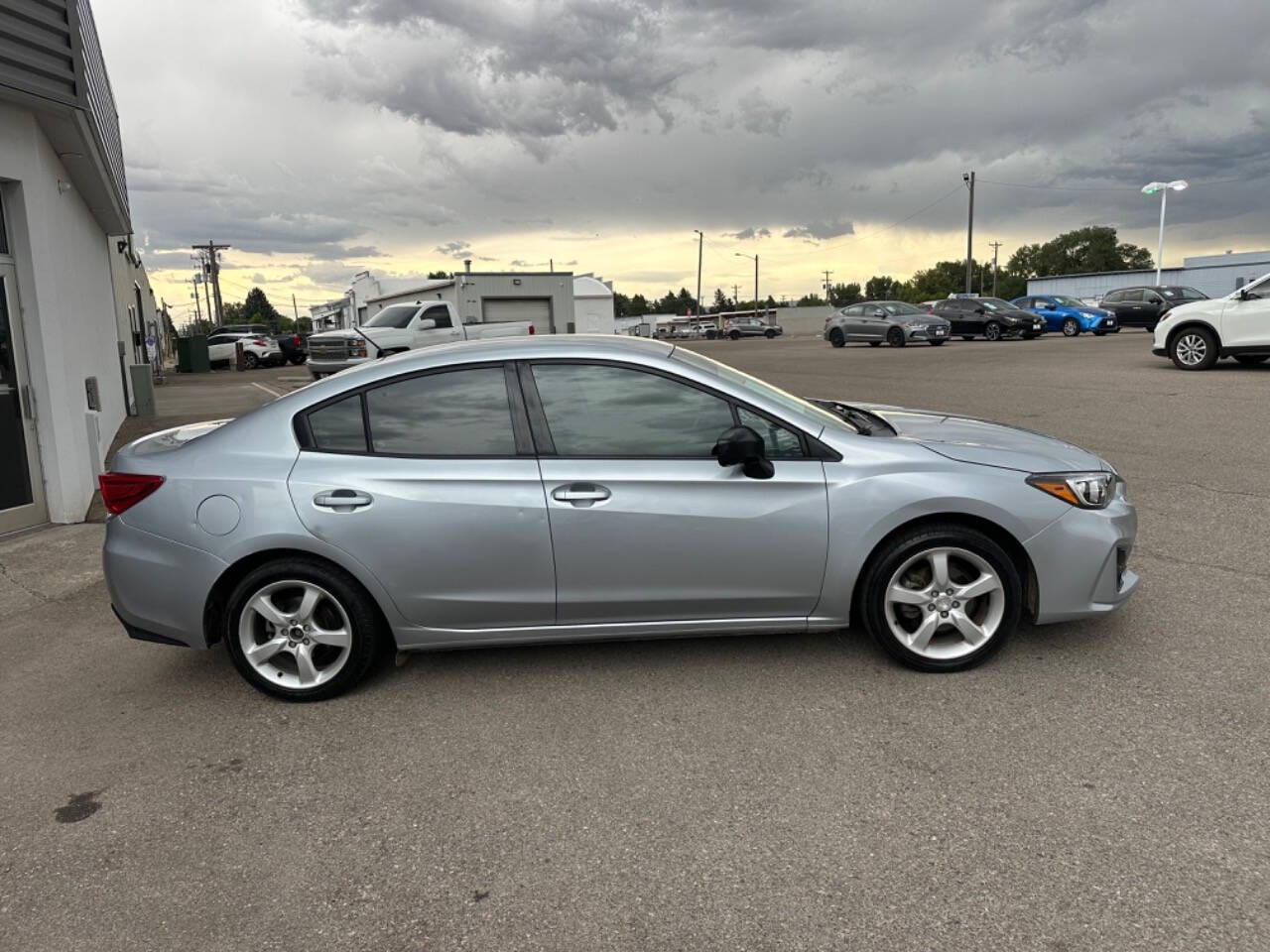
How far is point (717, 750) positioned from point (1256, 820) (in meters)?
1.73

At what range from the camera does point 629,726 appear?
3582 millimetres

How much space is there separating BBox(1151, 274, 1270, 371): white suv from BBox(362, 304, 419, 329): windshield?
1615 centimetres

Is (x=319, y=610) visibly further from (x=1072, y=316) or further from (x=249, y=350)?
(x=249, y=350)

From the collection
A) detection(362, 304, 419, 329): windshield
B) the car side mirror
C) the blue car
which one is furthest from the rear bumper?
the blue car

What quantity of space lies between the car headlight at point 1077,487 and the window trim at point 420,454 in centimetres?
222

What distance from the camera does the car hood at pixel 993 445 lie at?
3.94m

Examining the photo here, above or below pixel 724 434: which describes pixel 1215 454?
below

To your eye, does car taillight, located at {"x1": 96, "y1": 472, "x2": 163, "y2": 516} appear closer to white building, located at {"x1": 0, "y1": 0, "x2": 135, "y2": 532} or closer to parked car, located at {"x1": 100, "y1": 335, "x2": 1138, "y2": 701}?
parked car, located at {"x1": 100, "y1": 335, "x2": 1138, "y2": 701}

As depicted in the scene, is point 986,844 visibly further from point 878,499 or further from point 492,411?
point 492,411

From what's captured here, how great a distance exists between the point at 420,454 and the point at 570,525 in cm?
73

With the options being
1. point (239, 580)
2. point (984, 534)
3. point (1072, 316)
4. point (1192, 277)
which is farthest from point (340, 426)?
point (1192, 277)

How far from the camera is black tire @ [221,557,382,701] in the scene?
3795 millimetres

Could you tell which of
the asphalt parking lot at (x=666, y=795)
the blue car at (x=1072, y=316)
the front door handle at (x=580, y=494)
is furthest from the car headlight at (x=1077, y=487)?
the blue car at (x=1072, y=316)

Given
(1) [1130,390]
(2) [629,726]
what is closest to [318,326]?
(1) [1130,390]
